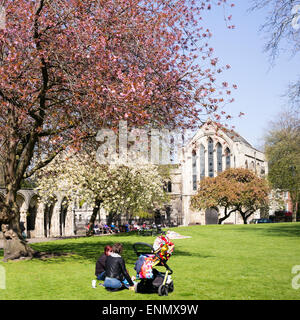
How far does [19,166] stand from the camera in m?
15.5

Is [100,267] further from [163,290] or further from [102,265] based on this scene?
[163,290]

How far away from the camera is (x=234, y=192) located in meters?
49.7

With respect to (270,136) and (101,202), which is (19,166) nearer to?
(101,202)

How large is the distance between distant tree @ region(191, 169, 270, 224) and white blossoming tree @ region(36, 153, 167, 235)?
769 inches

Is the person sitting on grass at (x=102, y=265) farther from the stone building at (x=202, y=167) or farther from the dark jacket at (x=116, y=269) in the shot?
the stone building at (x=202, y=167)

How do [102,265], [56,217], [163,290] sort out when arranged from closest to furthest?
1. [163,290]
2. [102,265]
3. [56,217]

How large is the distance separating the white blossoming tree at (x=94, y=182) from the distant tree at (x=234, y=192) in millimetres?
19520

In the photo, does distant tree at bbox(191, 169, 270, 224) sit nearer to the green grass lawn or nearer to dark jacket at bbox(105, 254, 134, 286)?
the green grass lawn

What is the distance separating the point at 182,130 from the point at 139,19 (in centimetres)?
418

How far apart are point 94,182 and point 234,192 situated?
24.7m

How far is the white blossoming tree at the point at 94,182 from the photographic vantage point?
29078mm

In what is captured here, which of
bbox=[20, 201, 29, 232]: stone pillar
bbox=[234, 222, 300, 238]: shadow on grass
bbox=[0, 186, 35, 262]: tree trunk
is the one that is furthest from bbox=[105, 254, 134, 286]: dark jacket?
bbox=[20, 201, 29, 232]: stone pillar

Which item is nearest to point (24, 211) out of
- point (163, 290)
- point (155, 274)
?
point (155, 274)
